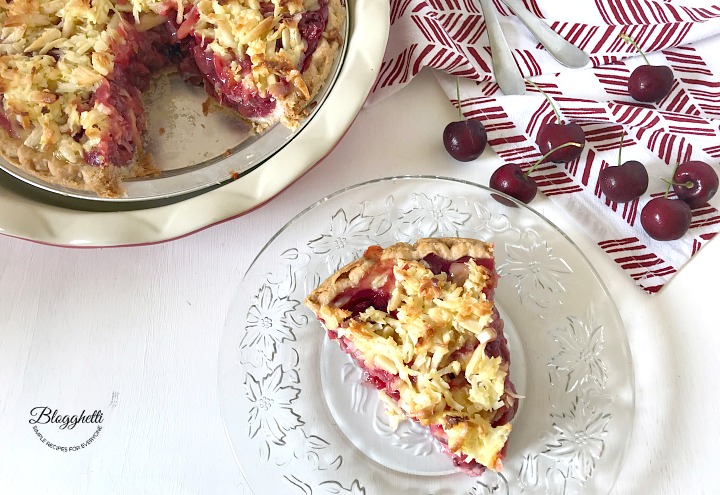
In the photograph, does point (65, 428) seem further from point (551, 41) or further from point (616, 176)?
point (551, 41)

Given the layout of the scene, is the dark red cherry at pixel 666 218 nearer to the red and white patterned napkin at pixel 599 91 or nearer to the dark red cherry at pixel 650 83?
the red and white patterned napkin at pixel 599 91

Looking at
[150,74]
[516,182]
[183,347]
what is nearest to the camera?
[183,347]

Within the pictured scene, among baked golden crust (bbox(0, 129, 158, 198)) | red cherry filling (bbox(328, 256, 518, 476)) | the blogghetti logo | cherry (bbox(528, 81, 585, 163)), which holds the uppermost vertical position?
cherry (bbox(528, 81, 585, 163))

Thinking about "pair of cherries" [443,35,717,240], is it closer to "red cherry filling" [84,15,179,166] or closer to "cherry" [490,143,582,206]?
"cherry" [490,143,582,206]

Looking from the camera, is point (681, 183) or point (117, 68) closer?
point (681, 183)

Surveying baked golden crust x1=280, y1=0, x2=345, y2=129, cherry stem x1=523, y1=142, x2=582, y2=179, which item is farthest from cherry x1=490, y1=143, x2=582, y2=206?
baked golden crust x1=280, y1=0, x2=345, y2=129

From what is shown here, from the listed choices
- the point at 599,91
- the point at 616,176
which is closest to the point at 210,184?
the point at 616,176
